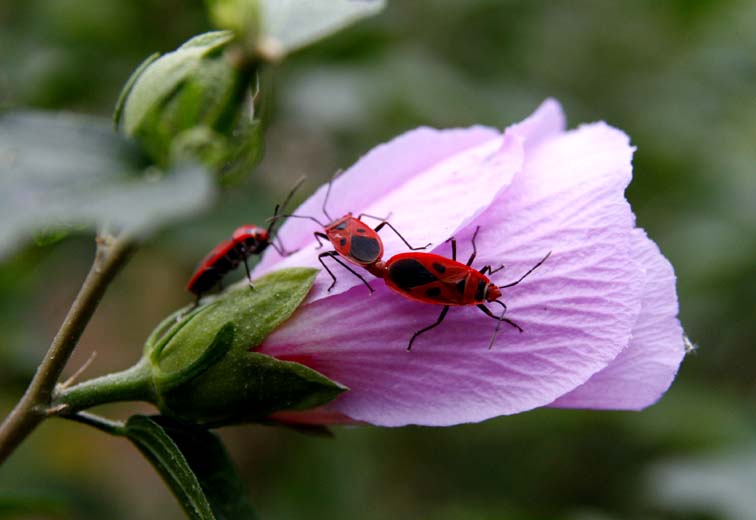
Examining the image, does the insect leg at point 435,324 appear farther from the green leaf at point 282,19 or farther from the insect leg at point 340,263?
the green leaf at point 282,19

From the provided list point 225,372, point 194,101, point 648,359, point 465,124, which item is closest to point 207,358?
point 225,372

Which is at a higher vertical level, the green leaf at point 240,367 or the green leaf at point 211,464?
the green leaf at point 240,367

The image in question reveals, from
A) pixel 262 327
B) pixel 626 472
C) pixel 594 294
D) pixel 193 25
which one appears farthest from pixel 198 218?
pixel 626 472

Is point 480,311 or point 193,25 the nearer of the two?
point 480,311

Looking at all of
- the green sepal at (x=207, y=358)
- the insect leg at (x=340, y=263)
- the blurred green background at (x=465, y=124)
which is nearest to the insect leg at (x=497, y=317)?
the insect leg at (x=340, y=263)

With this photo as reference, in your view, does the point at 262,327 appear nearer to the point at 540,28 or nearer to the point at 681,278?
the point at 681,278

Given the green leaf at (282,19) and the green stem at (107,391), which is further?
the green stem at (107,391)
